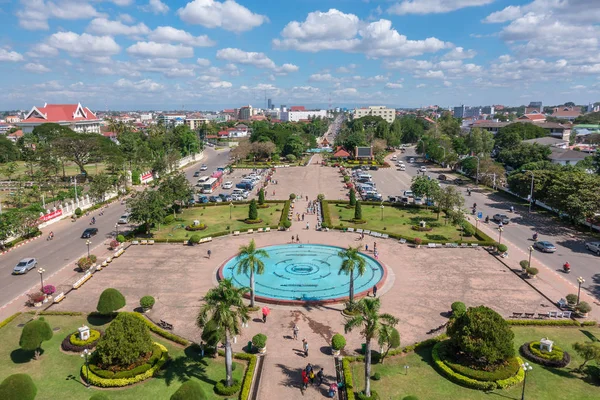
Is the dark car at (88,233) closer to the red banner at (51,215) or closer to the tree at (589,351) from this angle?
the red banner at (51,215)

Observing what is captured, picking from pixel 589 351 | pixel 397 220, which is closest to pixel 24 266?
pixel 397 220

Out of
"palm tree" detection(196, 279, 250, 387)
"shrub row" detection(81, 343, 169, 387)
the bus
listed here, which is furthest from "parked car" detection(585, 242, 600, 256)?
the bus

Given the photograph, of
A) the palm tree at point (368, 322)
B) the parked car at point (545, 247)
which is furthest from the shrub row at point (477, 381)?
the parked car at point (545, 247)

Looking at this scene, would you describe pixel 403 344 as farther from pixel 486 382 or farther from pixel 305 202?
pixel 305 202

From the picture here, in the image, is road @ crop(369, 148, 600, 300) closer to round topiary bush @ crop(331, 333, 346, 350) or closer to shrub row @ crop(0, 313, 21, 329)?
round topiary bush @ crop(331, 333, 346, 350)

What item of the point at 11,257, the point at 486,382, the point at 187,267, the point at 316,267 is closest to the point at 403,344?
the point at 486,382

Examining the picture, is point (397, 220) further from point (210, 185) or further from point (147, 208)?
point (210, 185)
